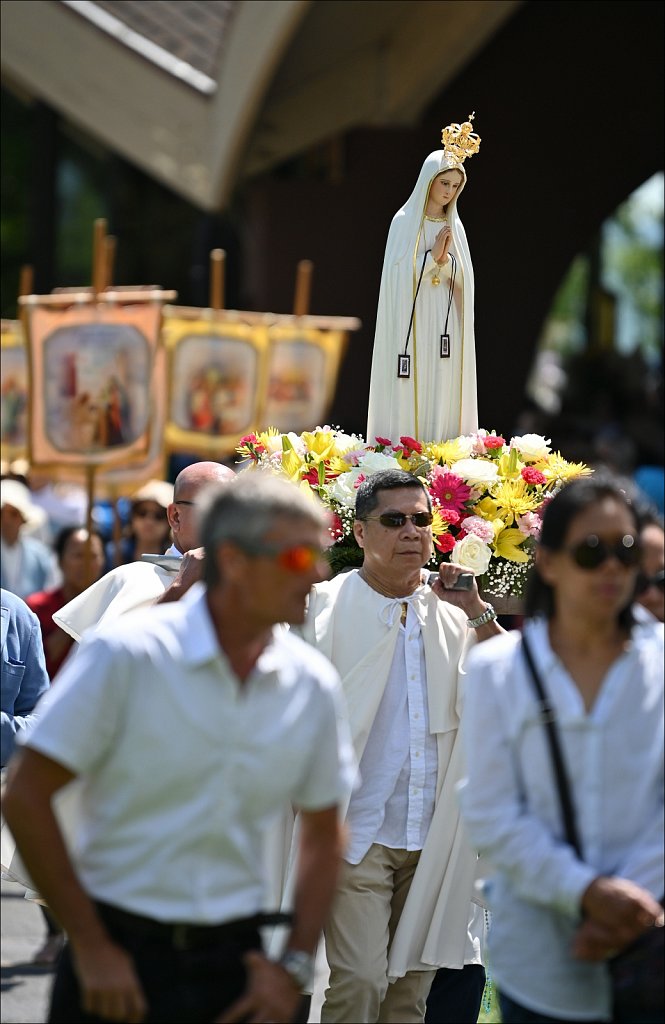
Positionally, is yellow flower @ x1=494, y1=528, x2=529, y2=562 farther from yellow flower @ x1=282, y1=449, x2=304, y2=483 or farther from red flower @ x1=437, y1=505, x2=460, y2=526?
yellow flower @ x1=282, y1=449, x2=304, y2=483

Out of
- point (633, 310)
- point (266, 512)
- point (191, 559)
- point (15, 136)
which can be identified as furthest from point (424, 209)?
point (633, 310)

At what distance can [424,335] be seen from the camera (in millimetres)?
6781

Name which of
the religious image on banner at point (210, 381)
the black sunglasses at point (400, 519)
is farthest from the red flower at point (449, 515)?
the religious image on banner at point (210, 381)

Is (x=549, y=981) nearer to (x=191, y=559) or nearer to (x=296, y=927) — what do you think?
(x=296, y=927)

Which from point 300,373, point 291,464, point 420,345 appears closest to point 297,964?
point 291,464

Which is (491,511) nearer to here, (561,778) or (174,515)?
(174,515)

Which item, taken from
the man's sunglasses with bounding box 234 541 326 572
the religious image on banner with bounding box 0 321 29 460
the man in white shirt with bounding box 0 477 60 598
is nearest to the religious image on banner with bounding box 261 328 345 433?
the religious image on banner with bounding box 0 321 29 460

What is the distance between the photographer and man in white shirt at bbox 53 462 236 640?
6254mm

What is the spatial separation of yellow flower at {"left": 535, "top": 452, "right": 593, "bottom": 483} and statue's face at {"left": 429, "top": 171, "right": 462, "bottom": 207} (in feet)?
3.33

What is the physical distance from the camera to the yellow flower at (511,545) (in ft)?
20.3

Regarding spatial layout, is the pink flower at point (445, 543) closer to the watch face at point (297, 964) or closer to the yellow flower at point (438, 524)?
the yellow flower at point (438, 524)

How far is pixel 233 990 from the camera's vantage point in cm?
369

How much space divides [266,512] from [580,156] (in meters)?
18.7

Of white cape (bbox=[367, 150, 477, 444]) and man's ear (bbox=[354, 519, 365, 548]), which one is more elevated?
white cape (bbox=[367, 150, 477, 444])
